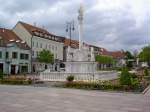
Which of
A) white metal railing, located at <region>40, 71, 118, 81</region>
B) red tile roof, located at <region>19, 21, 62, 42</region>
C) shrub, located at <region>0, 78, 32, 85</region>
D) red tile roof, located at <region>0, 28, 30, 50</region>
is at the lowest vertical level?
shrub, located at <region>0, 78, 32, 85</region>

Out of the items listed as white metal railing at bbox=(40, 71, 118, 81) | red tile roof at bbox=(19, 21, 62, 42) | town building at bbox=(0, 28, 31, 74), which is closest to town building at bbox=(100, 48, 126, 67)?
red tile roof at bbox=(19, 21, 62, 42)

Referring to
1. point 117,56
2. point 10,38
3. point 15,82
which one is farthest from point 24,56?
point 117,56

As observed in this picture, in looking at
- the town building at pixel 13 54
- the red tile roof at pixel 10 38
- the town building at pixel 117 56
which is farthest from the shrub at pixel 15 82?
the town building at pixel 117 56

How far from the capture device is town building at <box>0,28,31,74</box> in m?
60.8

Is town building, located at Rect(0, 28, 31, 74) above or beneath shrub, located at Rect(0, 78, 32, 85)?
above

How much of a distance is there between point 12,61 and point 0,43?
4801 millimetres

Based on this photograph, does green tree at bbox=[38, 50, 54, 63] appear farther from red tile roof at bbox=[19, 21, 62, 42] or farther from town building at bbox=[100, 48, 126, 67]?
town building at bbox=[100, 48, 126, 67]

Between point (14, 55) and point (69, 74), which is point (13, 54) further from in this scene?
point (69, 74)

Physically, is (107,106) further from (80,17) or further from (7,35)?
(7,35)

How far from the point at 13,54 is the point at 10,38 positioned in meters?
4.51

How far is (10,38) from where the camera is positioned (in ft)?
215

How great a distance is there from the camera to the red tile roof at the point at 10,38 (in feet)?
208

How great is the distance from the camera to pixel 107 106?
1535cm

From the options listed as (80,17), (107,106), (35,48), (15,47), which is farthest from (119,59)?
(107,106)
